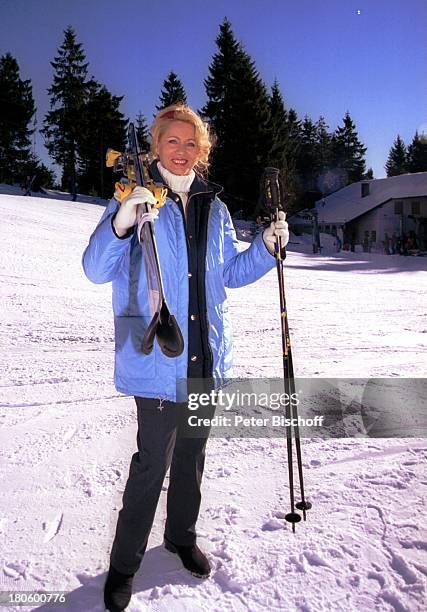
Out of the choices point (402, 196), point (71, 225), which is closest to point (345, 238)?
point (402, 196)

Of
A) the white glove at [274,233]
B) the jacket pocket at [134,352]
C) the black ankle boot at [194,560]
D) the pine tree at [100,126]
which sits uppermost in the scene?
the pine tree at [100,126]

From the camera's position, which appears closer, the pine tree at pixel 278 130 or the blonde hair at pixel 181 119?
the blonde hair at pixel 181 119

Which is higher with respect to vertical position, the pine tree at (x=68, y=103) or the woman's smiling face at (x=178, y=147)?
the pine tree at (x=68, y=103)

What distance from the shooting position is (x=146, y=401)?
210cm

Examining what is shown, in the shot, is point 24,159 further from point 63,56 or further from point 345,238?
point 345,238

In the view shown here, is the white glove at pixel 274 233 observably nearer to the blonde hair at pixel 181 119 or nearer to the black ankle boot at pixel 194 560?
the blonde hair at pixel 181 119

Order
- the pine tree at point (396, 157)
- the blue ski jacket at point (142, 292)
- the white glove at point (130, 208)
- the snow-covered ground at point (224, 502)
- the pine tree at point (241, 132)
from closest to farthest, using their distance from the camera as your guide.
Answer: the white glove at point (130, 208) < the blue ski jacket at point (142, 292) < the snow-covered ground at point (224, 502) < the pine tree at point (241, 132) < the pine tree at point (396, 157)

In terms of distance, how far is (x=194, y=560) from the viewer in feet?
7.70

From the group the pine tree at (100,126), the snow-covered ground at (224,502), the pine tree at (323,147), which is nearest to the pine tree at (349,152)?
the pine tree at (323,147)

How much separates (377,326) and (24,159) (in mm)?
38451

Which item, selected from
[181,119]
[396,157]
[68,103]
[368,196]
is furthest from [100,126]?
[396,157]

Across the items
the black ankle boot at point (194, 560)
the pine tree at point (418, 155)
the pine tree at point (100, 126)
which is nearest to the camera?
the black ankle boot at point (194, 560)

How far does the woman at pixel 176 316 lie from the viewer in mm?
2072

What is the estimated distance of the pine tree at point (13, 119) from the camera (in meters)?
36.5
